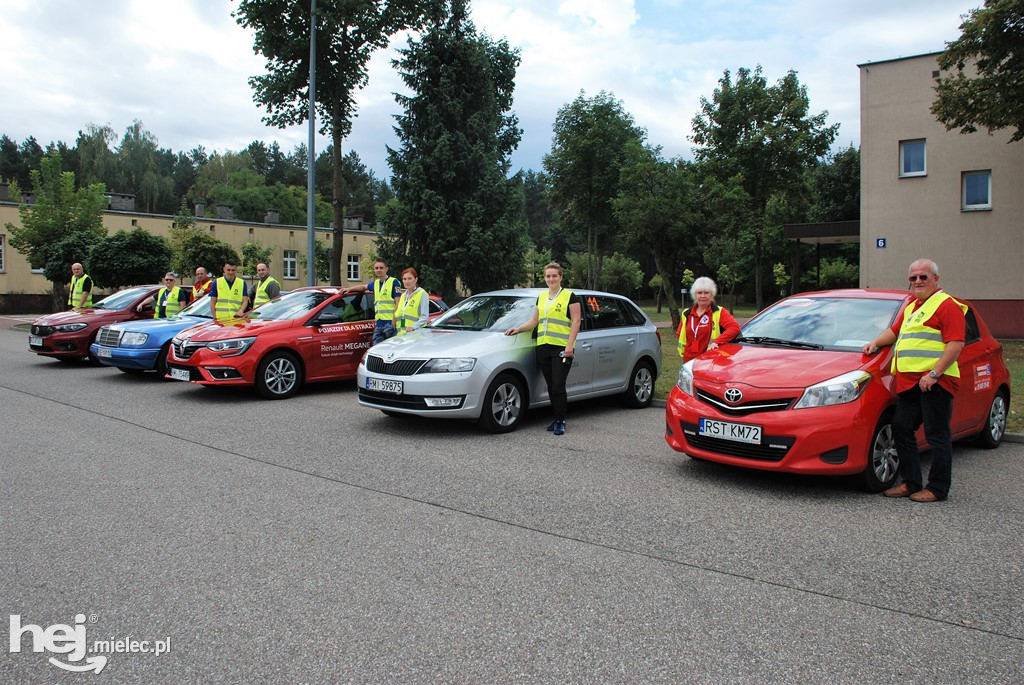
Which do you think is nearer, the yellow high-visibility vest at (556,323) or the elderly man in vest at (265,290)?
the yellow high-visibility vest at (556,323)

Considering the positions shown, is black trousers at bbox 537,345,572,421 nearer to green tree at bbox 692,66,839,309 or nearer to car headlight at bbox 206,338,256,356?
car headlight at bbox 206,338,256,356

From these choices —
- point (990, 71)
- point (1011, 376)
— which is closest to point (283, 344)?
point (1011, 376)

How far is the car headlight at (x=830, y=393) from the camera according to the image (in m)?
5.62

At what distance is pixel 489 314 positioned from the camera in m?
9.13

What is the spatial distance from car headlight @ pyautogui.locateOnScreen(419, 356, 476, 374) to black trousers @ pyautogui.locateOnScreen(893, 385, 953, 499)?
3.91m

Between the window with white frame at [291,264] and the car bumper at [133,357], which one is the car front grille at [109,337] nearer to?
the car bumper at [133,357]

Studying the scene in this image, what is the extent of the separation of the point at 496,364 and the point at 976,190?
64.9 feet

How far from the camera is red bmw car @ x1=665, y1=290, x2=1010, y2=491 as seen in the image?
5.56 meters

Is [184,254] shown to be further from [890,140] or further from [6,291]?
[890,140]

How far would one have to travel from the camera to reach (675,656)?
10.4ft

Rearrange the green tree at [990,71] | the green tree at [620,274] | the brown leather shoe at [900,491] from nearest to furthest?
the brown leather shoe at [900,491] < the green tree at [990,71] < the green tree at [620,274]

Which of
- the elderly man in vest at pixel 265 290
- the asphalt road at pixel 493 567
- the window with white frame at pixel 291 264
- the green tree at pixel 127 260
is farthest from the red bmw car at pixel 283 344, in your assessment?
the window with white frame at pixel 291 264

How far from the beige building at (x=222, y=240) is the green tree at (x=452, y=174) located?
11.0 m

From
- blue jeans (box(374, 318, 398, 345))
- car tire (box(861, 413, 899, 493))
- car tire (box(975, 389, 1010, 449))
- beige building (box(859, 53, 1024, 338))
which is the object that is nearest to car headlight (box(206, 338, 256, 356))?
blue jeans (box(374, 318, 398, 345))
